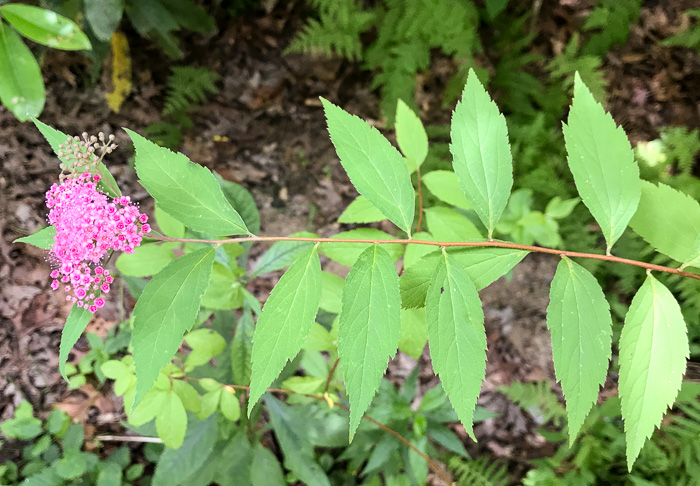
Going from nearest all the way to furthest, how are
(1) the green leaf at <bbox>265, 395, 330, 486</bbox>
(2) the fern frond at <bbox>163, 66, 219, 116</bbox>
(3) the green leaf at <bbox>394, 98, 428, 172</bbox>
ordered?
(3) the green leaf at <bbox>394, 98, 428, 172</bbox> → (1) the green leaf at <bbox>265, 395, 330, 486</bbox> → (2) the fern frond at <bbox>163, 66, 219, 116</bbox>

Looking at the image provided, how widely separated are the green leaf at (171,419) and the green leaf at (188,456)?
0.36 meters

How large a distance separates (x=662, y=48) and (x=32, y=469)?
17.2ft

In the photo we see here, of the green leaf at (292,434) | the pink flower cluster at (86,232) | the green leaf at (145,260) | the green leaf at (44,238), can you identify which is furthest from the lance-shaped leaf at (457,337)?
the green leaf at (292,434)

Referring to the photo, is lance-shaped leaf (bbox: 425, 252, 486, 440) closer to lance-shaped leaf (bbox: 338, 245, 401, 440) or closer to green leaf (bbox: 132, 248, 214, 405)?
lance-shaped leaf (bbox: 338, 245, 401, 440)

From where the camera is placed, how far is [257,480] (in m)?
2.00

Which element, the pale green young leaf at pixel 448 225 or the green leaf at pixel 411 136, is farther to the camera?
the green leaf at pixel 411 136

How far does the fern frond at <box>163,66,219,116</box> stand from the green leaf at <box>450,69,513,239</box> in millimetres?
2613

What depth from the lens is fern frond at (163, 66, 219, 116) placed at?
10.3ft

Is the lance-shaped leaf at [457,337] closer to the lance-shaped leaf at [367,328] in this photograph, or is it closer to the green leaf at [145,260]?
the lance-shaped leaf at [367,328]

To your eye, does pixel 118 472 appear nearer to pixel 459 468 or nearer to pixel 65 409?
pixel 65 409

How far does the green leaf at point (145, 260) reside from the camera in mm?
1615

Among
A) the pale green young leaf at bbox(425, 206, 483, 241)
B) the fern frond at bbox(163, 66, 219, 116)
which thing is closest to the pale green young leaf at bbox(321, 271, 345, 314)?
the pale green young leaf at bbox(425, 206, 483, 241)

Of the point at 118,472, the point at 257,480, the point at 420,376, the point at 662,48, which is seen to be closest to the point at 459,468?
the point at 420,376

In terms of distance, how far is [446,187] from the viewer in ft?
5.69
